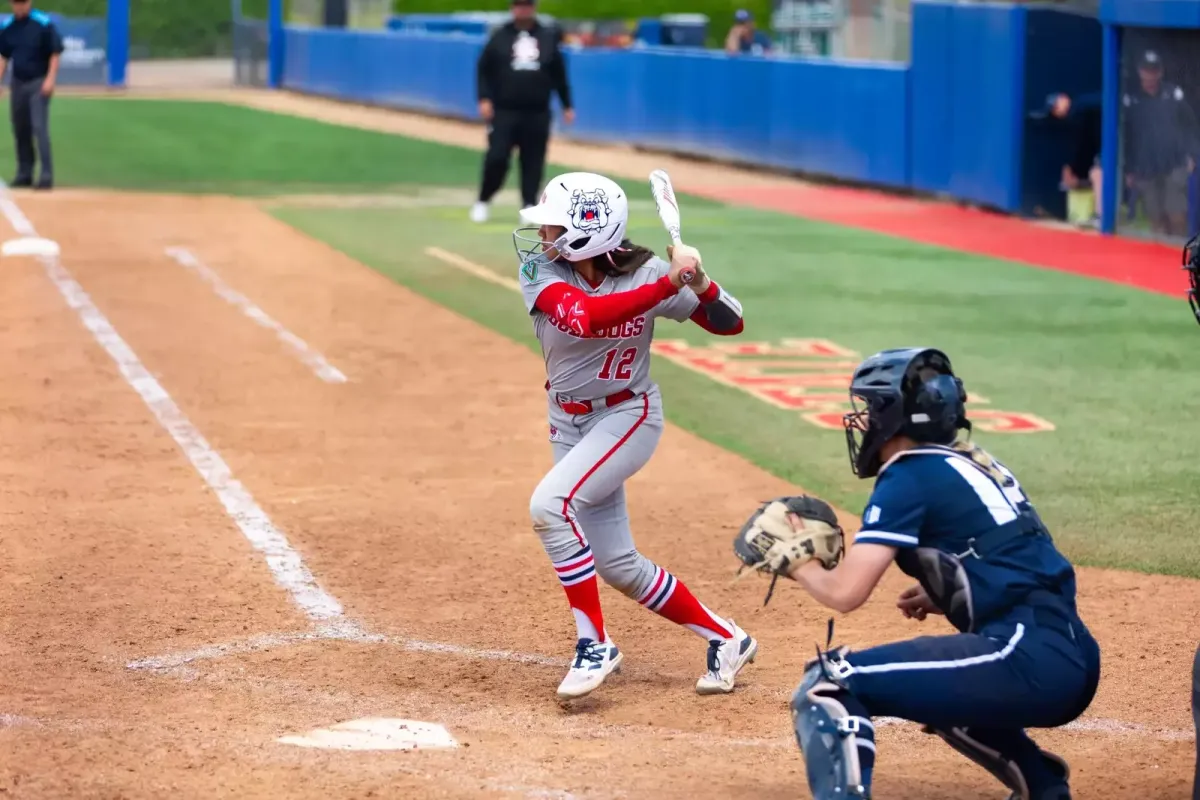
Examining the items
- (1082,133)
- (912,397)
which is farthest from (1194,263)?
(1082,133)

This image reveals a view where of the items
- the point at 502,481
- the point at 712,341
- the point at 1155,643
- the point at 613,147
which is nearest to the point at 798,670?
the point at 1155,643

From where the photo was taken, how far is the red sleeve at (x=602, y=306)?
239 inches

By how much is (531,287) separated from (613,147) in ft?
84.1

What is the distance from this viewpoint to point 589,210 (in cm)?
612

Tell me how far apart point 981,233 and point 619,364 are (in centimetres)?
1493

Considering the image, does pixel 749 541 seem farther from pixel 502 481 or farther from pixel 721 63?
pixel 721 63

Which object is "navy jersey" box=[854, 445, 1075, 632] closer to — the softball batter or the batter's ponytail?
the softball batter

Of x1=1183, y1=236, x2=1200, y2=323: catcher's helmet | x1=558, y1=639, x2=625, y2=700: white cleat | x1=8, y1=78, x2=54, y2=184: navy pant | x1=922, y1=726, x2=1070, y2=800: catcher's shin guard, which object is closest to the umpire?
x1=8, y1=78, x2=54, y2=184: navy pant

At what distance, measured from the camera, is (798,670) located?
6695 millimetres

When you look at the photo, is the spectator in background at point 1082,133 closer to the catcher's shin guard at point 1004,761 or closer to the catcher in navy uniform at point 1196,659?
the catcher in navy uniform at point 1196,659

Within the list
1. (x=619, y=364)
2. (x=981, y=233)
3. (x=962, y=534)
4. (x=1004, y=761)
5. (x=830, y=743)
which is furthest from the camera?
(x=981, y=233)

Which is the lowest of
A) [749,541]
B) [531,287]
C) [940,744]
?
[940,744]

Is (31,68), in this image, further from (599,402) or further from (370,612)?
(599,402)

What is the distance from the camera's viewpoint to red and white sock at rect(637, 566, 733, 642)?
6.43 meters
